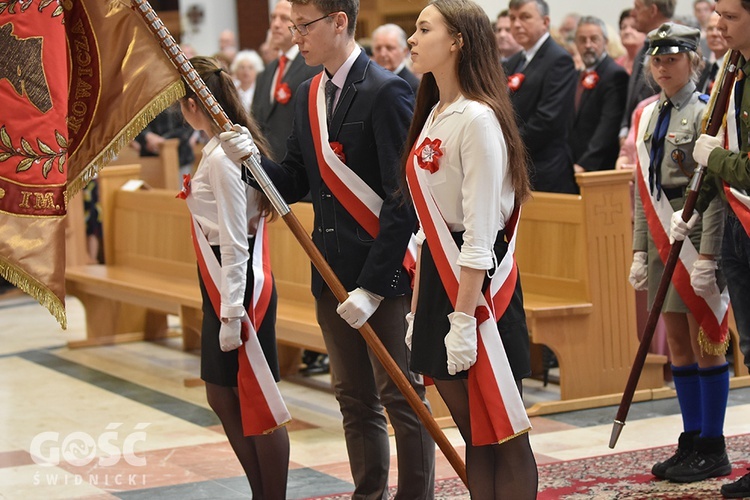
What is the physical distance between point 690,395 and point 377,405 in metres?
1.25

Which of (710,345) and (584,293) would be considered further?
(584,293)

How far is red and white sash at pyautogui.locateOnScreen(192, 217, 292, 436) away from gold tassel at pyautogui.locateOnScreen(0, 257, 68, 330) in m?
0.57

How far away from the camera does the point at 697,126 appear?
4238 mm

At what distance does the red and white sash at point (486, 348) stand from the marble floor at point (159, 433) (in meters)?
1.37

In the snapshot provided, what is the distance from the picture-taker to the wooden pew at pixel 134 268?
713cm

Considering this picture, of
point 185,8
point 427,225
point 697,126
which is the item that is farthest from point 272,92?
point 185,8

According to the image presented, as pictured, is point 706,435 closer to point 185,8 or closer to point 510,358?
point 510,358

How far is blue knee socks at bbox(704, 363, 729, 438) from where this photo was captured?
4078 millimetres

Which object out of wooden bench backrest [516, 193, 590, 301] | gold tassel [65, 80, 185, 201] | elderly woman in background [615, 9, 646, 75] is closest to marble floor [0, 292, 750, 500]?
wooden bench backrest [516, 193, 590, 301]

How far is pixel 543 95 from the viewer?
6.24 m

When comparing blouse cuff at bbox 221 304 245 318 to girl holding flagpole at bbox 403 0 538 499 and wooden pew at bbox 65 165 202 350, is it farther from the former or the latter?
wooden pew at bbox 65 165 202 350

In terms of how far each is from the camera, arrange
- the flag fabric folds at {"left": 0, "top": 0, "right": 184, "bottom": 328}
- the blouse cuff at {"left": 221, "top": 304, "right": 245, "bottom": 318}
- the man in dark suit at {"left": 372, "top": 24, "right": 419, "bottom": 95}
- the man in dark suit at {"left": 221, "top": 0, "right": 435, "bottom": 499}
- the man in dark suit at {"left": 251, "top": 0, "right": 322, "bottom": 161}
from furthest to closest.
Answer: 1. the man in dark suit at {"left": 372, "top": 24, "right": 419, "bottom": 95}
2. the man in dark suit at {"left": 251, "top": 0, "right": 322, "bottom": 161}
3. the blouse cuff at {"left": 221, "top": 304, "right": 245, "bottom": 318}
4. the man in dark suit at {"left": 221, "top": 0, "right": 435, "bottom": 499}
5. the flag fabric folds at {"left": 0, "top": 0, "right": 184, "bottom": 328}

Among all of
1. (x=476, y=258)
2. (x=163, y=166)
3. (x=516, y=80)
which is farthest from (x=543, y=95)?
(x=476, y=258)

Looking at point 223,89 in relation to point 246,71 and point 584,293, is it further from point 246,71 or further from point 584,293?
point 246,71
